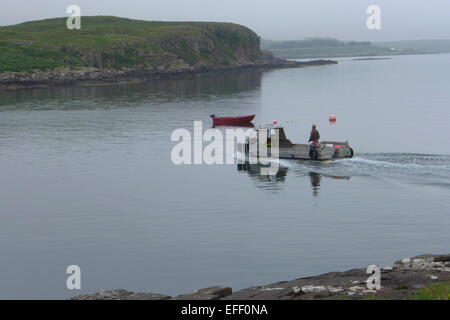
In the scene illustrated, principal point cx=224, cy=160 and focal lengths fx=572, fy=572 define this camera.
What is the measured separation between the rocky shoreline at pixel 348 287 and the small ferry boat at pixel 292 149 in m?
27.6

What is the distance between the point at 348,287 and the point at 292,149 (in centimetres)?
3439

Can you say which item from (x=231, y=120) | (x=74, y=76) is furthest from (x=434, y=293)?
(x=74, y=76)

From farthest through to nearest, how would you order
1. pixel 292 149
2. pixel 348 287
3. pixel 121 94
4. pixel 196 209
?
pixel 121 94 < pixel 292 149 < pixel 196 209 < pixel 348 287

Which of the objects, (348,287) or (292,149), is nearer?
(348,287)

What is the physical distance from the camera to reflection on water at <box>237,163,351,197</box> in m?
45.1

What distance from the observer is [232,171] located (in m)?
51.4

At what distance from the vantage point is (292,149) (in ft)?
172

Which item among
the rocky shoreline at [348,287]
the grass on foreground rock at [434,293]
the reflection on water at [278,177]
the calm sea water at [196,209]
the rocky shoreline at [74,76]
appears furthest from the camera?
the rocky shoreline at [74,76]

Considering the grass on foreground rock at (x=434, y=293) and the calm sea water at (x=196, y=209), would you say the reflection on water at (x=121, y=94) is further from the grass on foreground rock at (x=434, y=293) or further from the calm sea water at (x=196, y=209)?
the grass on foreground rock at (x=434, y=293)

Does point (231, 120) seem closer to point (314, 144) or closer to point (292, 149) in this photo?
point (292, 149)

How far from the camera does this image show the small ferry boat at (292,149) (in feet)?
165

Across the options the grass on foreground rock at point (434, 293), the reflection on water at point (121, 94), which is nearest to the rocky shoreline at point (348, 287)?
the grass on foreground rock at point (434, 293)

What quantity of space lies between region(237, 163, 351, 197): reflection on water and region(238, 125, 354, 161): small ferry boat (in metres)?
1.76
